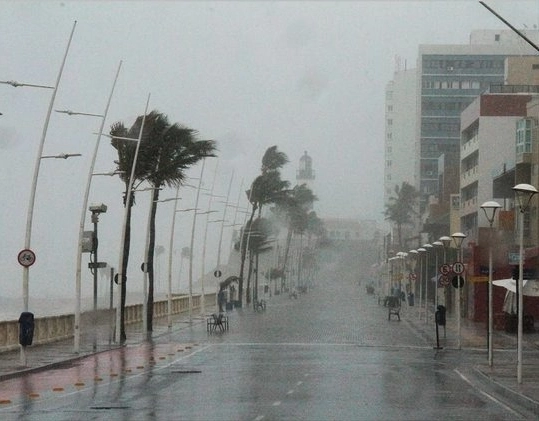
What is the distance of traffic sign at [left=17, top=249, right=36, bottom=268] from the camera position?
35.1 metres

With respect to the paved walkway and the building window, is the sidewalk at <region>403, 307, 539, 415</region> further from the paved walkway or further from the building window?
the building window

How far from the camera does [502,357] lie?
42.7m

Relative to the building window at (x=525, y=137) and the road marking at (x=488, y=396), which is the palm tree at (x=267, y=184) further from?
the road marking at (x=488, y=396)

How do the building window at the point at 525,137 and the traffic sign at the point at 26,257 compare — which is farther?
the building window at the point at 525,137

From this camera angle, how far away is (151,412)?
21.6 metres

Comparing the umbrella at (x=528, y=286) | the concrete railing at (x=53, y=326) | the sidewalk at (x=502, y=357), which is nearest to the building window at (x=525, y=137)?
the sidewalk at (x=502, y=357)

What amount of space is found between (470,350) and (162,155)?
74.3 feet

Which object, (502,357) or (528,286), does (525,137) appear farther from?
(502,357)

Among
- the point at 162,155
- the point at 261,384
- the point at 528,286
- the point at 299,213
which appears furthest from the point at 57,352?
the point at 299,213

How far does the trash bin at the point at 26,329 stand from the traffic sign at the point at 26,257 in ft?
4.65

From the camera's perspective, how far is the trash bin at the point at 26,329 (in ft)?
113

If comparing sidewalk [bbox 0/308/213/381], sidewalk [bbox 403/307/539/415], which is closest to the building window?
sidewalk [bbox 403/307/539/415]

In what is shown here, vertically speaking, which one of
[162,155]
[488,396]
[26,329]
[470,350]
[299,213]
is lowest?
[488,396]

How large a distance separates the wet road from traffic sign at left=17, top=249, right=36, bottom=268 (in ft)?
10.4
